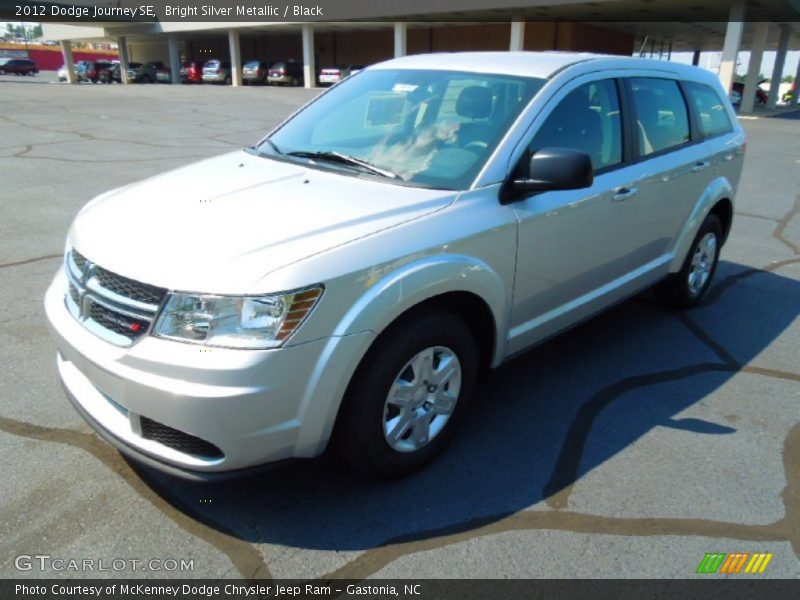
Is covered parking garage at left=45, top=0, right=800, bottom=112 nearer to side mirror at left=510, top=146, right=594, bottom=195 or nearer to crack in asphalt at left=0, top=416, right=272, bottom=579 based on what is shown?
side mirror at left=510, top=146, right=594, bottom=195

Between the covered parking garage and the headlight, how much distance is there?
87.4 feet

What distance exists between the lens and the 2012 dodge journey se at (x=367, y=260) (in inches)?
89.8

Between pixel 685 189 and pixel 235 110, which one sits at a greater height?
pixel 685 189

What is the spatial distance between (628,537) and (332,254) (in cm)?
169

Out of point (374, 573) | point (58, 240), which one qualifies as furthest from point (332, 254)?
point (58, 240)

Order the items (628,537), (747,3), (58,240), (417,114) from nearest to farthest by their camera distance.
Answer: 1. (628,537)
2. (417,114)
3. (58,240)
4. (747,3)

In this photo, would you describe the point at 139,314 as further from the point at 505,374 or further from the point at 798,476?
the point at 798,476

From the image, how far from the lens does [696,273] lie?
16.8ft

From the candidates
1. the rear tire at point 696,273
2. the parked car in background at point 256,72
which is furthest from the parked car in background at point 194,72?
the rear tire at point 696,273

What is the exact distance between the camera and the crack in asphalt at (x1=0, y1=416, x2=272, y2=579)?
7.95 ft

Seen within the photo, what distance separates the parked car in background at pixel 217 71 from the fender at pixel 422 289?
46.8 meters

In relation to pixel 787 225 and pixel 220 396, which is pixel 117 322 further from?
pixel 787 225

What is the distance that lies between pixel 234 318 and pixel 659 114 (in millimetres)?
3389

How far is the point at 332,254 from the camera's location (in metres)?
2.39
